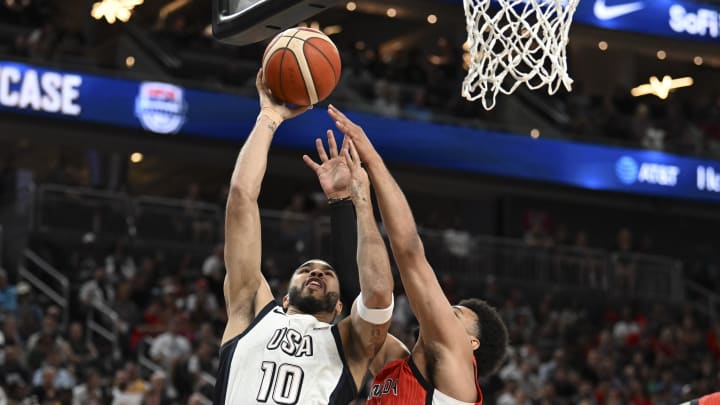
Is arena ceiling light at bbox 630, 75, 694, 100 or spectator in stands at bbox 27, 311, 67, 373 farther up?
arena ceiling light at bbox 630, 75, 694, 100

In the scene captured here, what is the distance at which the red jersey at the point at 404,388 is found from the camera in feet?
16.2

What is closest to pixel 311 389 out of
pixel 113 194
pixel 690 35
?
pixel 113 194

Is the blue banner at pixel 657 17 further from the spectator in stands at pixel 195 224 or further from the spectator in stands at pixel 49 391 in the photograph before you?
the spectator in stands at pixel 49 391

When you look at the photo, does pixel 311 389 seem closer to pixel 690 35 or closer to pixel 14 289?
pixel 14 289

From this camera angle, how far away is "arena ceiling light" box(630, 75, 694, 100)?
26906 millimetres

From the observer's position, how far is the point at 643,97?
26203 millimetres

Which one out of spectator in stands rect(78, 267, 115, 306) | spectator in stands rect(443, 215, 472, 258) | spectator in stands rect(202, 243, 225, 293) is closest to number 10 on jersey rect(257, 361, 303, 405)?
spectator in stands rect(78, 267, 115, 306)

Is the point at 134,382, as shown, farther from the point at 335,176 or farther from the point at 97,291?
the point at 335,176

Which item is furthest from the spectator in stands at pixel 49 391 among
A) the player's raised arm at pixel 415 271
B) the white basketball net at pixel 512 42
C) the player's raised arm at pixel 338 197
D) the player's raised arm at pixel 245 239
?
the player's raised arm at pixel 415 271

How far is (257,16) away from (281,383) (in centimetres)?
170

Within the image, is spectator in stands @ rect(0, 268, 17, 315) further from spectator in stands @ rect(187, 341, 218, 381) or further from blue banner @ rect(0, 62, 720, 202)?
blue banner @ rect(0, 62, 720, 202)

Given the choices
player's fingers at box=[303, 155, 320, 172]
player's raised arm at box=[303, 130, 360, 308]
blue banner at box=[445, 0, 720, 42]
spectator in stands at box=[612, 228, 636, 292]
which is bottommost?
spectator in stands at box=[612, 228, 636, 292]

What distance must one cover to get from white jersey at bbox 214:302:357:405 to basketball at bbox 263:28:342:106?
93 cm

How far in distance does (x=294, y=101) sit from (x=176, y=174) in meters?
19.5
